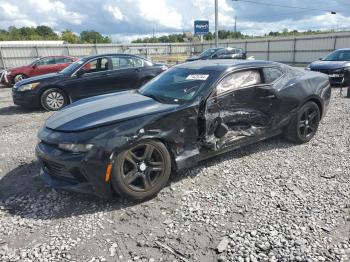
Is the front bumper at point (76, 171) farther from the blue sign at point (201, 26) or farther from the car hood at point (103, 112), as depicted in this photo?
the blue sign at point (201, 26)

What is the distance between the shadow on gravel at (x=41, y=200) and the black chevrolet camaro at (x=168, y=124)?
262mm

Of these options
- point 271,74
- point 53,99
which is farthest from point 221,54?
point 271,74

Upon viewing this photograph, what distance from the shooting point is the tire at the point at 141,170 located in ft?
10.6

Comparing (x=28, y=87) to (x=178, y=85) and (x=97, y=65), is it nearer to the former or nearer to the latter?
(x=97, y=65)

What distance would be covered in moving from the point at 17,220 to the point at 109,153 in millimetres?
1216

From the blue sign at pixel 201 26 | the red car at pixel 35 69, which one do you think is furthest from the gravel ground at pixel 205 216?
the blue sign at pixel 201 26

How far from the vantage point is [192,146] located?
3783 millimetres

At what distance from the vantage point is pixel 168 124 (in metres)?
3.54

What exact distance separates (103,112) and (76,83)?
521 centimetres

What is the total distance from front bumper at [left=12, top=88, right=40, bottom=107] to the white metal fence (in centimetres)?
1672

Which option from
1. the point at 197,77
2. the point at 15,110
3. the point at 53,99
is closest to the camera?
the point at 197,77

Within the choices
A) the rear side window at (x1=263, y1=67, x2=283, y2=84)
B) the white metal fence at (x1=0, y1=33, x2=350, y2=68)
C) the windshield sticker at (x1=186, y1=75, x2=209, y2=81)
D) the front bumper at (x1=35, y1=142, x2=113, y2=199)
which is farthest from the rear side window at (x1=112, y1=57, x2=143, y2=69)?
the white metal fence at (x1=0, y1=33, x2=350, y2=68)

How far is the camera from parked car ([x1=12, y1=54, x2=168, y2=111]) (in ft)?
27.2

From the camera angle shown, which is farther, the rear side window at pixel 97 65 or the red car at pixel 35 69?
the red car at pixel 35 69
